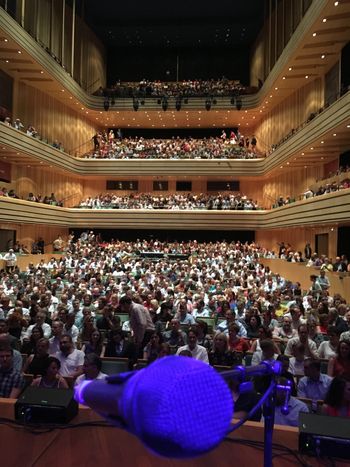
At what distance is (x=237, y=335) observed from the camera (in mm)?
7090

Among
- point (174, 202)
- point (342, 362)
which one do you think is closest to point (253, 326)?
A: point (342, 362)

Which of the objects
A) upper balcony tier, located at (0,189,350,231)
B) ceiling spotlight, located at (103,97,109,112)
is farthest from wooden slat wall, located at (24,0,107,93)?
upper balcony tier, located at (0,189,350,231)

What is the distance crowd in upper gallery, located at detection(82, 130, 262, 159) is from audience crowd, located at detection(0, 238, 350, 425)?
14.7 m

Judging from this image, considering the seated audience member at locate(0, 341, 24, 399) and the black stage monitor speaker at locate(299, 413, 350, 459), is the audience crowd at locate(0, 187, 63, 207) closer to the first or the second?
the seated audience member at locate(0, 341, 24, 399)

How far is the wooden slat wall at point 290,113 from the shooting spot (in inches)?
895

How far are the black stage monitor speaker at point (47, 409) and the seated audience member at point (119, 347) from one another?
11.9 ft

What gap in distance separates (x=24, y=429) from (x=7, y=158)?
898 inches

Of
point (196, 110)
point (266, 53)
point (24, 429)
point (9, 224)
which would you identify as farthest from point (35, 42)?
point (24, 429)

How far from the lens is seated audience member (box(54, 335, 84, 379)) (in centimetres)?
568

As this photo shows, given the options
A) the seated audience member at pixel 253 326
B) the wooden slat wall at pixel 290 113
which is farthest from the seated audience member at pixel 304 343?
the wooden slat wall at pixel 290 113

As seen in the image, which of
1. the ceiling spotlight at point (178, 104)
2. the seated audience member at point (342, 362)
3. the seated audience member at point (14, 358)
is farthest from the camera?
the ceiling spotlight at point (178, 104)

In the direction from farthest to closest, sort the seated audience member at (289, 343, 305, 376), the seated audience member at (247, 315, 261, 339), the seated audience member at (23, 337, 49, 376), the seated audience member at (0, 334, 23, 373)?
the seated audience member at (247, 315, 261, 339) < the seated audience member at (289, 343, 305, 376) < the seated audience member at (23, 337, 49, 376) < the seated audience member at (0, 334, 23, 373)

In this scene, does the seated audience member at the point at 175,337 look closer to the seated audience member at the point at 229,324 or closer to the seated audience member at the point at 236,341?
the seated audience member at the point at 236,341

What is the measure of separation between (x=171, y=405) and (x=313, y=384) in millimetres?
4115
